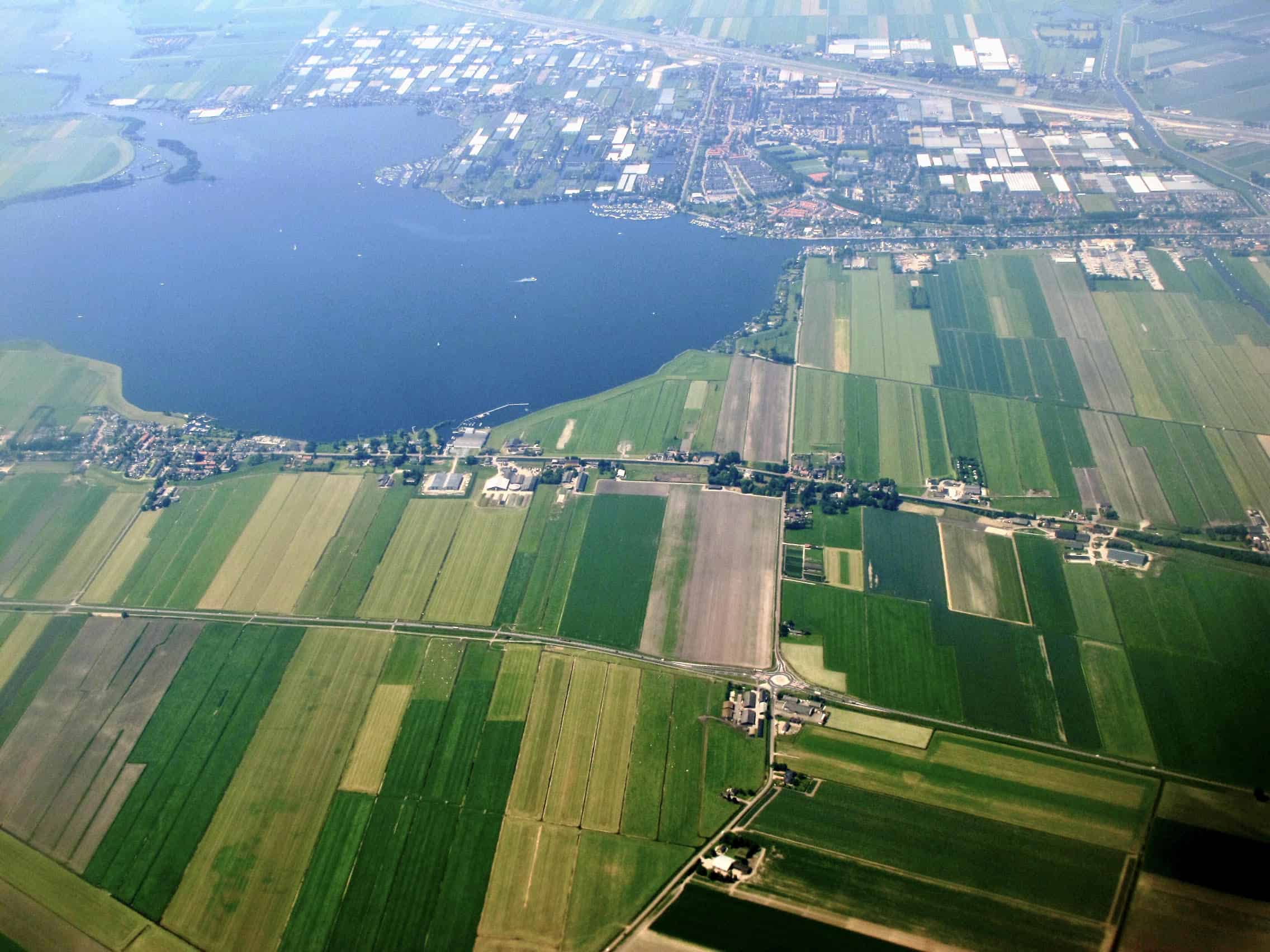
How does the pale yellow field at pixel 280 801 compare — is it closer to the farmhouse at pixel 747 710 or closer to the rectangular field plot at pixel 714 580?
the rectangular field plot at pixel 714 580

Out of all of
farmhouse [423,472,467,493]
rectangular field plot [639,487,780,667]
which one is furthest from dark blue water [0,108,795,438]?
rectangular field plot [639,487,780,667]

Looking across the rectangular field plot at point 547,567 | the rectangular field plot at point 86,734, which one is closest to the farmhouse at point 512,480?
the rectangular field plot at point 547,567

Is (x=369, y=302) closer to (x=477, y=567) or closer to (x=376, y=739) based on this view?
(x=477, y=567)

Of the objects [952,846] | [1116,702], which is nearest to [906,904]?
[952,846]

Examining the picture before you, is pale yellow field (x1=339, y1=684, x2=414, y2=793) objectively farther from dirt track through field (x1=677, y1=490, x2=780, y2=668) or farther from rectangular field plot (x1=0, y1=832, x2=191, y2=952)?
dirt track through field (x1=677, y1=490, x2=780, y2=668)

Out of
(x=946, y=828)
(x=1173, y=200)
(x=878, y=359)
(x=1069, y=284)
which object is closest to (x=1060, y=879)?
(x=946, y=828)
